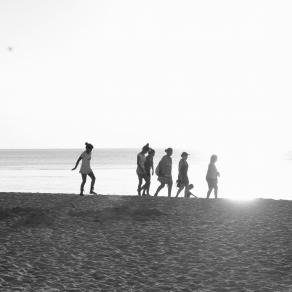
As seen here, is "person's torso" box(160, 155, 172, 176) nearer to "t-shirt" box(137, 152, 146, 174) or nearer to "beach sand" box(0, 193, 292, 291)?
"t-shirt" box(137, 152, 146, 174)

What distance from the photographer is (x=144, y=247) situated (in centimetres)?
1129

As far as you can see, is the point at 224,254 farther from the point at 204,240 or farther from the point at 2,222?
the point at 2,222

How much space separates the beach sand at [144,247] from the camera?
848 centimetres

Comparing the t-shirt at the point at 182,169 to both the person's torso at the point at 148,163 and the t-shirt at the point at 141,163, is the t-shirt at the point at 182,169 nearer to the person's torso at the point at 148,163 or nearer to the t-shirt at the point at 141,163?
the person's torso at the point at 148,163

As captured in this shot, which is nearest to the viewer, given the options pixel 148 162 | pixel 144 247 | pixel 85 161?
pixel 144 247

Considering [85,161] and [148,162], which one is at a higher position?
[148,162]

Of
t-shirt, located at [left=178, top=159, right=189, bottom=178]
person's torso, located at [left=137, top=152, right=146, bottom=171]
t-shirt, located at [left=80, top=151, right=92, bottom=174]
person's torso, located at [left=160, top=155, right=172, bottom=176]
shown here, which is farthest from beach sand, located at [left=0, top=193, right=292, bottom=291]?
person's torso, located at [left=137, top=152, right=146, bottom=171]

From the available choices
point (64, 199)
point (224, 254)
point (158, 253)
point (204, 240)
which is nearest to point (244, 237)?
point (204, 240)

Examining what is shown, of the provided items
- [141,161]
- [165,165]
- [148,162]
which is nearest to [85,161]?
[141,161]

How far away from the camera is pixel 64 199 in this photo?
2045 centimetres

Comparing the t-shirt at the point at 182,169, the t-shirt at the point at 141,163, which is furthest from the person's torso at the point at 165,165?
the t-shirt at the point at 141,163

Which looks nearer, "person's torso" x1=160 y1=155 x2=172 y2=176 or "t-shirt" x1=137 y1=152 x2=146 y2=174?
"person's torso" x1=160 y1=155 x2=172 y2=176

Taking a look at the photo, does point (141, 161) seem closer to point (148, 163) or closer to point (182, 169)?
point (148, 163)

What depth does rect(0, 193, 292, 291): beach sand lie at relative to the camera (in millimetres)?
8477
